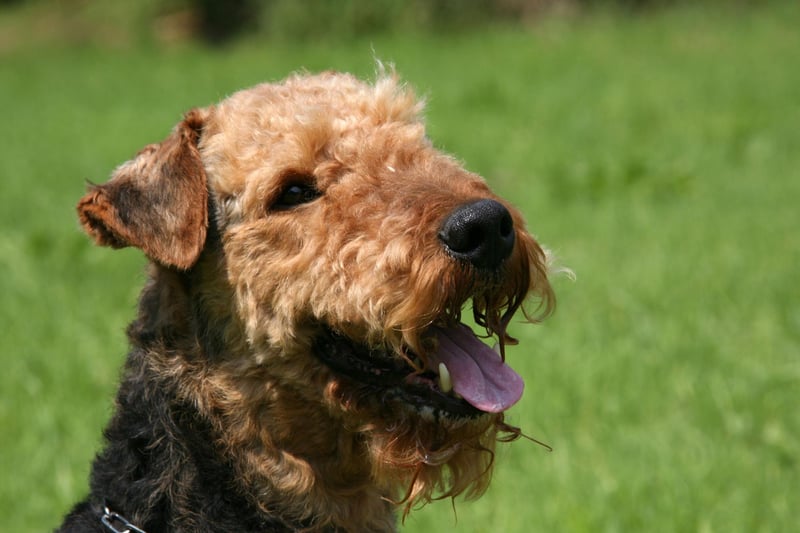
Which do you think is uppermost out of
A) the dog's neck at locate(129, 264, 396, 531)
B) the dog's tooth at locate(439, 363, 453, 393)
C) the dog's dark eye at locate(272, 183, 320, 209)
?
the dog's dark eye at locate(272, 183, 320, 209)

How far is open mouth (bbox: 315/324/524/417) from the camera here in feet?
10.7

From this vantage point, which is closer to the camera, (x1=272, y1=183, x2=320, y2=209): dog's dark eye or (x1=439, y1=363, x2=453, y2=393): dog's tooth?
(x1=439, y1=363, x2=453, y2=393): dog's tooth

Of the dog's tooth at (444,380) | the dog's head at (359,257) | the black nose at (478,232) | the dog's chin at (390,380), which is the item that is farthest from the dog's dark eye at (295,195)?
the dog's tooth at (444,380)

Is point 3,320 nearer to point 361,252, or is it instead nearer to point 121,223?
point 121,223

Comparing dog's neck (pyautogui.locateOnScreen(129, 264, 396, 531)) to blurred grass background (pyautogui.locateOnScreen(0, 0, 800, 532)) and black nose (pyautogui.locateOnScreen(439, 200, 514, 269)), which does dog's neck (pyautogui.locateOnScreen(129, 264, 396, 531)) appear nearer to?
blurred grass background (pyautogui.locateOnScreen(0, 0, 800, 532))

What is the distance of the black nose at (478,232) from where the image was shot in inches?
120

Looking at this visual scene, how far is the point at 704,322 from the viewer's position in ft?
21.6

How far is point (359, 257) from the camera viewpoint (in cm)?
327

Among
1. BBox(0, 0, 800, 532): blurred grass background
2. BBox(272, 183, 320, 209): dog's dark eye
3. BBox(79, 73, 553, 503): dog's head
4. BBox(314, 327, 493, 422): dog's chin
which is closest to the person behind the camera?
BBox(79, 73, 553, 503): dog's head

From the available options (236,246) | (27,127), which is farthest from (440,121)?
(236,246)

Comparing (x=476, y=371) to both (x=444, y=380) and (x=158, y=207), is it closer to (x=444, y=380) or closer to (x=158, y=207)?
(x=444, y=380)

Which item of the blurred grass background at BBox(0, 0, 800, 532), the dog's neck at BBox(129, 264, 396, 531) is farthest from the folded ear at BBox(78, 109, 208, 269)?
the blurred grass background at BBox(0, 0, 800, 532)

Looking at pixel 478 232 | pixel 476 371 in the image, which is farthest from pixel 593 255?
pixel 478 232

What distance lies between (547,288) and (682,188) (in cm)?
713
